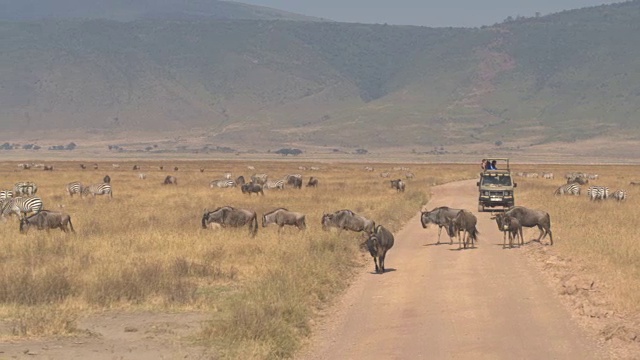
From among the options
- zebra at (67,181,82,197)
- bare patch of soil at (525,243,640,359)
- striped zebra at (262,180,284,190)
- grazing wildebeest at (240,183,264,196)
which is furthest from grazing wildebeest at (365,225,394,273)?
striped zebra at (262,180,284,190)

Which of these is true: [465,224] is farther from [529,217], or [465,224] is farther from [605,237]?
[605,237]

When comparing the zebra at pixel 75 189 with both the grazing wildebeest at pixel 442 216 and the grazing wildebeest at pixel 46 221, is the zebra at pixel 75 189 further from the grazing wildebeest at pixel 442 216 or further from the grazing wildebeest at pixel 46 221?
the grazing wildebeest at pixel 442 216

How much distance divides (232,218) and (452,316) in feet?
46.4

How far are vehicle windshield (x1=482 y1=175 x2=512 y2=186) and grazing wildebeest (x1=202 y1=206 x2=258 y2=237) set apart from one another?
15.1 m

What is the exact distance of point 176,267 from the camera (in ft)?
69.8

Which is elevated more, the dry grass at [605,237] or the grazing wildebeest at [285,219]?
the grazing wildebeest at [285,219]

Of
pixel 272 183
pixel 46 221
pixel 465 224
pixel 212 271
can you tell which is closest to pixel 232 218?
pixel 46 221

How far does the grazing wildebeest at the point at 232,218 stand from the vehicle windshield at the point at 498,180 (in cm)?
1513

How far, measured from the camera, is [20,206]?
115 ft

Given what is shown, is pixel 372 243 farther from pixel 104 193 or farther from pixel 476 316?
pixel 104 193

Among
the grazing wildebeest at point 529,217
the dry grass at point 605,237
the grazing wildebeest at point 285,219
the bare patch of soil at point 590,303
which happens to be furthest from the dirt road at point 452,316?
the grazing wildebeest at point 285,219

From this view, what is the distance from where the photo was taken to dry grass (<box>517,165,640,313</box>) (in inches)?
733

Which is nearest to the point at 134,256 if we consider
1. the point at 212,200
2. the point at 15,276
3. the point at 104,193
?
the point at 15,276

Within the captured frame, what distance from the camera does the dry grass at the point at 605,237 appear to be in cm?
1862
